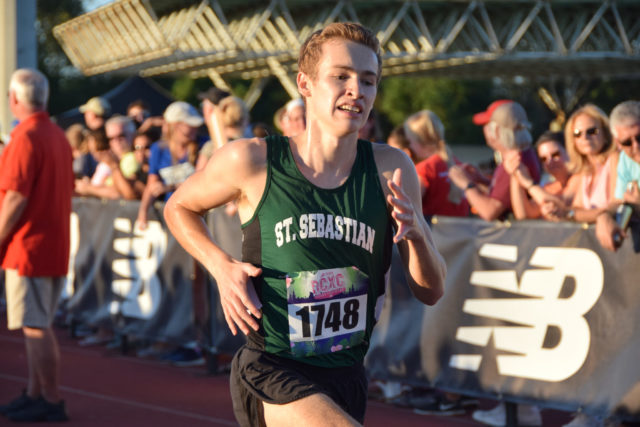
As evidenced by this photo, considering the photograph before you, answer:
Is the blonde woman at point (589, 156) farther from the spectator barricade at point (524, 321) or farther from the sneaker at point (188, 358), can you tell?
the sneaker at point (188, 358)

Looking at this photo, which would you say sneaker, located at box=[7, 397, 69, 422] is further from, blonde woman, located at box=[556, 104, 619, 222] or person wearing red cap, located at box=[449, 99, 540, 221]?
blonde woman, located at box=[556, 104, 619, 222]

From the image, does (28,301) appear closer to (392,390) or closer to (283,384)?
(392,390)

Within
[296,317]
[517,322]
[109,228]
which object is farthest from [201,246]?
[109,228]

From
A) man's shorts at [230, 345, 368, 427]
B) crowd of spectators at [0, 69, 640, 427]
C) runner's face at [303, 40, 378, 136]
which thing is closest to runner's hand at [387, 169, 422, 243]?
runner's face at [303, 40, 378, 136]

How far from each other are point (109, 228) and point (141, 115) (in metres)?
2.87

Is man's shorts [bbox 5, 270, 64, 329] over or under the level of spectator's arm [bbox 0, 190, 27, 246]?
under

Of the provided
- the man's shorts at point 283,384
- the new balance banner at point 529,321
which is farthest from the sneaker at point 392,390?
the man's shorts at point 283,384

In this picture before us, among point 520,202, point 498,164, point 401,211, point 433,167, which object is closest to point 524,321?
point 520,202

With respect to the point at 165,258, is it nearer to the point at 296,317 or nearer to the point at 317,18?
the point at 296,317

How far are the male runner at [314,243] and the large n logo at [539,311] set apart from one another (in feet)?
9.16

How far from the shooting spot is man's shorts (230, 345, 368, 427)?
11.2 ft

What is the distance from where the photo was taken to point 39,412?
6867mm

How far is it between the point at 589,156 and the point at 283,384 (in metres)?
3.84

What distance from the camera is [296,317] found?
3.50m
